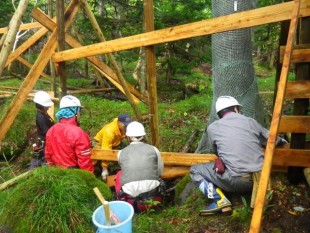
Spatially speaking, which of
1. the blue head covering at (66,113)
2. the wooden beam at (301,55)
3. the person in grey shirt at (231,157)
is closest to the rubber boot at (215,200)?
the person in grey shirt at (231,157)

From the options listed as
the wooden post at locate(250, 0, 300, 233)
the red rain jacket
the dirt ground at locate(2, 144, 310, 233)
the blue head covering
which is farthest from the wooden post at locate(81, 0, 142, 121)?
the wooden post at locate(250, 0, 300, 233)

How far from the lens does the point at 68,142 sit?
4477mm

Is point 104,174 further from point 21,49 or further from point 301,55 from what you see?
point 21,49

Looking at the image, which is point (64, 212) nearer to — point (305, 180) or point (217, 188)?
point (217, 188)

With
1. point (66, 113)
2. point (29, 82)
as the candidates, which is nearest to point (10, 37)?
point (29, 82)

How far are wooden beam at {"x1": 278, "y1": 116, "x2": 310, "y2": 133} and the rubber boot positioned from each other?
0.95 metres

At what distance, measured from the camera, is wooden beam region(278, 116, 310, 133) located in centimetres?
357

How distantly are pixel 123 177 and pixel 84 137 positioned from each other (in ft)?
2.64

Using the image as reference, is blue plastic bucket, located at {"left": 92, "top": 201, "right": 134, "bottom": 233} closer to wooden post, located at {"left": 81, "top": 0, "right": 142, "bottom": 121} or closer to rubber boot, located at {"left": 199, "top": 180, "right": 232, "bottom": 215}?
rubber boot, located at {"left": 199, "top": 180, "right": 232, "bottom": 215}

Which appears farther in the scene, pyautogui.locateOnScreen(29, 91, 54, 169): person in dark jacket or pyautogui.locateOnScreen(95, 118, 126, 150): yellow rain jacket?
pyautogui.locateOnScreen(95, 118, 126, 150): yellow rain jacket

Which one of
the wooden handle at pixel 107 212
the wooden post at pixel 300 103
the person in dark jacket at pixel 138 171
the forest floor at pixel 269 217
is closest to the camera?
the wooden handle at pixel 107 212

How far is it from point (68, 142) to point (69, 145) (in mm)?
46

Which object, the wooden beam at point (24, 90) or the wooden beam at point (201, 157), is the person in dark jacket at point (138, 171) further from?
the wooden beam at point (24, 90)

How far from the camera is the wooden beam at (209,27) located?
343cm
